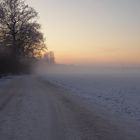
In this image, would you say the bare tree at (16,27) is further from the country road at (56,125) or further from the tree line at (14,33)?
the country road at (56,125)

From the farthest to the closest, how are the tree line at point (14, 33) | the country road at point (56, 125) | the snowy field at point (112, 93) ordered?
the tree line at point (14, 33) → the snowy field at point (112, 93) → the country road at point (56, 125)

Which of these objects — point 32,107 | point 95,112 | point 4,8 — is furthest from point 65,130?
point 4,8

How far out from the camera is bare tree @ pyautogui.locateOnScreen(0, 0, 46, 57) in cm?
5925

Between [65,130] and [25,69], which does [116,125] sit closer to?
[65,130]

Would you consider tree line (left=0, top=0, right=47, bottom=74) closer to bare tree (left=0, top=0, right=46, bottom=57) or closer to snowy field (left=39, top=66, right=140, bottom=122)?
bare tree (left=0, top=0, right=46, bottom=57)

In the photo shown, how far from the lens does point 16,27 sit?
61094mm

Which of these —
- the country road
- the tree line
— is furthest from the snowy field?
the tree line

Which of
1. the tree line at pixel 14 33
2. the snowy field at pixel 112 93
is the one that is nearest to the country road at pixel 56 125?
the snowy field at pixel 112 93

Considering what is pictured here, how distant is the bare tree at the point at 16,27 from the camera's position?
194 ft

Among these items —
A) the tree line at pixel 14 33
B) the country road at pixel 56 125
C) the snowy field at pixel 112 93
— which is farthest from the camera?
the tree line at pixel 14 33

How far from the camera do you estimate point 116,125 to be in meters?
10.9

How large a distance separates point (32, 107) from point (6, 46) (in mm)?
46604

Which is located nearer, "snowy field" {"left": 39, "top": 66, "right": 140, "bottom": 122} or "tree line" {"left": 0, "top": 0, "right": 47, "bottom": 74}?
"snowy field" {"left": 39, "top": 66, "right": 140, "bottom": 122}

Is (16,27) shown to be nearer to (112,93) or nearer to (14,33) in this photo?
(14,33)
